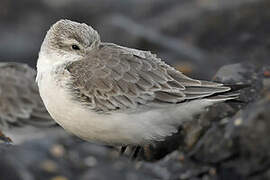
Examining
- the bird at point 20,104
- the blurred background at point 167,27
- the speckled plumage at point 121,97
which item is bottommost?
the bird at point 20,104

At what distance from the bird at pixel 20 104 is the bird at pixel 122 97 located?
367 centimetres

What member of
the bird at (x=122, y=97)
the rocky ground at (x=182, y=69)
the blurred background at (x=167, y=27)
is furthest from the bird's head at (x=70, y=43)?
the blurred background at (x=167, y=27)

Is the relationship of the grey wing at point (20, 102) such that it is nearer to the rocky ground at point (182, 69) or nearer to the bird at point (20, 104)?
the bird at point (20, 104)

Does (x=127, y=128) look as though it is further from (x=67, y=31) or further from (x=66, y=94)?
(x=67, y=31)

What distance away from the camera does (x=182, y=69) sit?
51.3 ft

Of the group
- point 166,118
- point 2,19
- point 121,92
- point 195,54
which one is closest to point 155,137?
point 166,118

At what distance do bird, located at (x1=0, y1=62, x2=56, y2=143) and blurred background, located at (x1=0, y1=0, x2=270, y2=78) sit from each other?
17.8 feet

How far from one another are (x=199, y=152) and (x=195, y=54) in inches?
386

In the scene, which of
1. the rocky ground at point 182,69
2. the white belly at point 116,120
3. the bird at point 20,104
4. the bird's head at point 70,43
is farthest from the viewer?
the bird at point 20,104

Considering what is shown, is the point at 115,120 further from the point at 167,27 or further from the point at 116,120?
the point at 167,27

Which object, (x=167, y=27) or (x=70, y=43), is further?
(x=167, y=27)

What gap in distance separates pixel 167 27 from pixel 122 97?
983 cm

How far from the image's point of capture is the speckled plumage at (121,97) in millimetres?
7801

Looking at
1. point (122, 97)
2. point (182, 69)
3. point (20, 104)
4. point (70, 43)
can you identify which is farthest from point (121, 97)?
point (182, 69)
